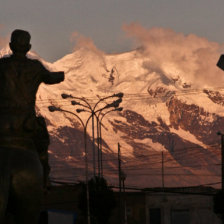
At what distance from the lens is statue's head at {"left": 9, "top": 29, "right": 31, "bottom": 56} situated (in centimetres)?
1248

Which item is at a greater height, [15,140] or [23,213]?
[15,140]

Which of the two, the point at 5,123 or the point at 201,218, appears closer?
the point at 5,123

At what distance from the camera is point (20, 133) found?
39.7 feet

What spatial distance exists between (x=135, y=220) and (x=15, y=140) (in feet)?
384

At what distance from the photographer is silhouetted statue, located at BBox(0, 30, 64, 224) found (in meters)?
11.7

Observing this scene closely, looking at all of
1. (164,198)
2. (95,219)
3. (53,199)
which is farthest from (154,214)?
(95,219)

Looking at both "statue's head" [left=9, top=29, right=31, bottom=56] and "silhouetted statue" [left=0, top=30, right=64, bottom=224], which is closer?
"silhouetted statue" [left=0, top=30, right=64, bottom=224]

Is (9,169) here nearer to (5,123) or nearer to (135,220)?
(5,123)

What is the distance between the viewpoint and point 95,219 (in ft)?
292

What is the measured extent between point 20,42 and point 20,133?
123 centimetres

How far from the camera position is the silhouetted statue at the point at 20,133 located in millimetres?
11672

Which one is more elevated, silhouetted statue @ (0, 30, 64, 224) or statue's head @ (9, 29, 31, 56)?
statue's head @ (9, 29, 31, 56)

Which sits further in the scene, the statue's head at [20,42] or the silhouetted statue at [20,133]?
the statue's head at [20,42]

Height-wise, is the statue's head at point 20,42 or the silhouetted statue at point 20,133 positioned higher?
the statue's head at point 20,42
